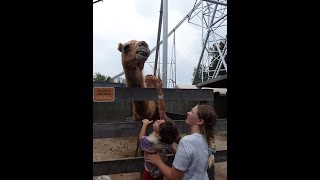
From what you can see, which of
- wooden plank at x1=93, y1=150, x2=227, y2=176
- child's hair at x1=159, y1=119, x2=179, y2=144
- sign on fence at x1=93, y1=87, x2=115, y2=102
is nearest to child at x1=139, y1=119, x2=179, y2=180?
child's hair at x1=159, y1=119, x2=179, y2=144

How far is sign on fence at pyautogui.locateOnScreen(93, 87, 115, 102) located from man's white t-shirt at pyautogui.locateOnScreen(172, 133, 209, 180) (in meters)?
0.63

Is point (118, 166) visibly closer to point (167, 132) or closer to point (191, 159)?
point (167, 132)

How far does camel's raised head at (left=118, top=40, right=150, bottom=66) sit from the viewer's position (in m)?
4.21

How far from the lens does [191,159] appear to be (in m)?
1.72

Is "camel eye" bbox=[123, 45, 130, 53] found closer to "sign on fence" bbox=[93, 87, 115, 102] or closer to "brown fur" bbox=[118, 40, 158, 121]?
"brown fur" bbox=[118, 40, 158, 121]

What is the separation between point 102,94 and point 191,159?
0.76 metres

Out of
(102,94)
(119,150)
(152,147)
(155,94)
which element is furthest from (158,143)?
(119,150)

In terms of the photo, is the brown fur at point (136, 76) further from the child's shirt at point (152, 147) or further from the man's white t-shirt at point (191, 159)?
the man's white t-shirt at point (191, 159)

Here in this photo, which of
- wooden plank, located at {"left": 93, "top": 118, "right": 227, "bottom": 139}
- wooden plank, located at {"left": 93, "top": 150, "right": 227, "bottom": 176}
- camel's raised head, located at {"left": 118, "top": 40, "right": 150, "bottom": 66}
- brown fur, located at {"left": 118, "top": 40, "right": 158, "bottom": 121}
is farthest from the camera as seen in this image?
brown fur, located at {"left": 118, "top": 40, "right": 158, "bottom": 121}

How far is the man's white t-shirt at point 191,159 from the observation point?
1701 mm

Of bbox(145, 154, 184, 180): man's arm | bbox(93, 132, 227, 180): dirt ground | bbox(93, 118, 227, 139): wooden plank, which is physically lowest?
bbox(93, 132, 227, 180): dirt ground
